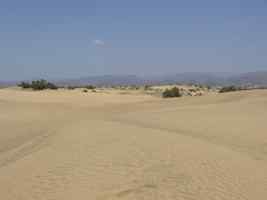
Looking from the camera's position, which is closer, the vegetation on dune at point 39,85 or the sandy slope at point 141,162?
the sandy slope at point 141,162

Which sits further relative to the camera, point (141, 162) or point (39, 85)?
point (39, 85)

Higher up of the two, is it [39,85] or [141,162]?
[39,85]

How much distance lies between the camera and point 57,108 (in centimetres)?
2853

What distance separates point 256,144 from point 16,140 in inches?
341

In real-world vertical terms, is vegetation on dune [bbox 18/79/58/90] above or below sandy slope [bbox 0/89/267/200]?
above

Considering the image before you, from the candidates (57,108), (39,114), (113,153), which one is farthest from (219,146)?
(57,108)

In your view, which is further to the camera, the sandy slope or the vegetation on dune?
the vegetation on dune

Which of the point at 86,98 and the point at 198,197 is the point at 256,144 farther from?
the point at 86,98

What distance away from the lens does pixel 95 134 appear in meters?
13.6

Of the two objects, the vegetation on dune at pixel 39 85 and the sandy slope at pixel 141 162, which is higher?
the vegetation on dune at pixel 39 85

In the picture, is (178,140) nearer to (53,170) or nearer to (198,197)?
(53,170)

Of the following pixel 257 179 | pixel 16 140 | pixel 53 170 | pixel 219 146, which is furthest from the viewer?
pixel 16 140

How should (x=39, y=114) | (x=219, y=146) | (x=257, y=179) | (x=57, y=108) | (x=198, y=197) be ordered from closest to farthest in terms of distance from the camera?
(x=198, y=197) < (x=257, y=179) < (x=219, y=146) < (x=39, y=114) < (x=57, y=108)

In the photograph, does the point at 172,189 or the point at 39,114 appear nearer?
the point at 172,189
